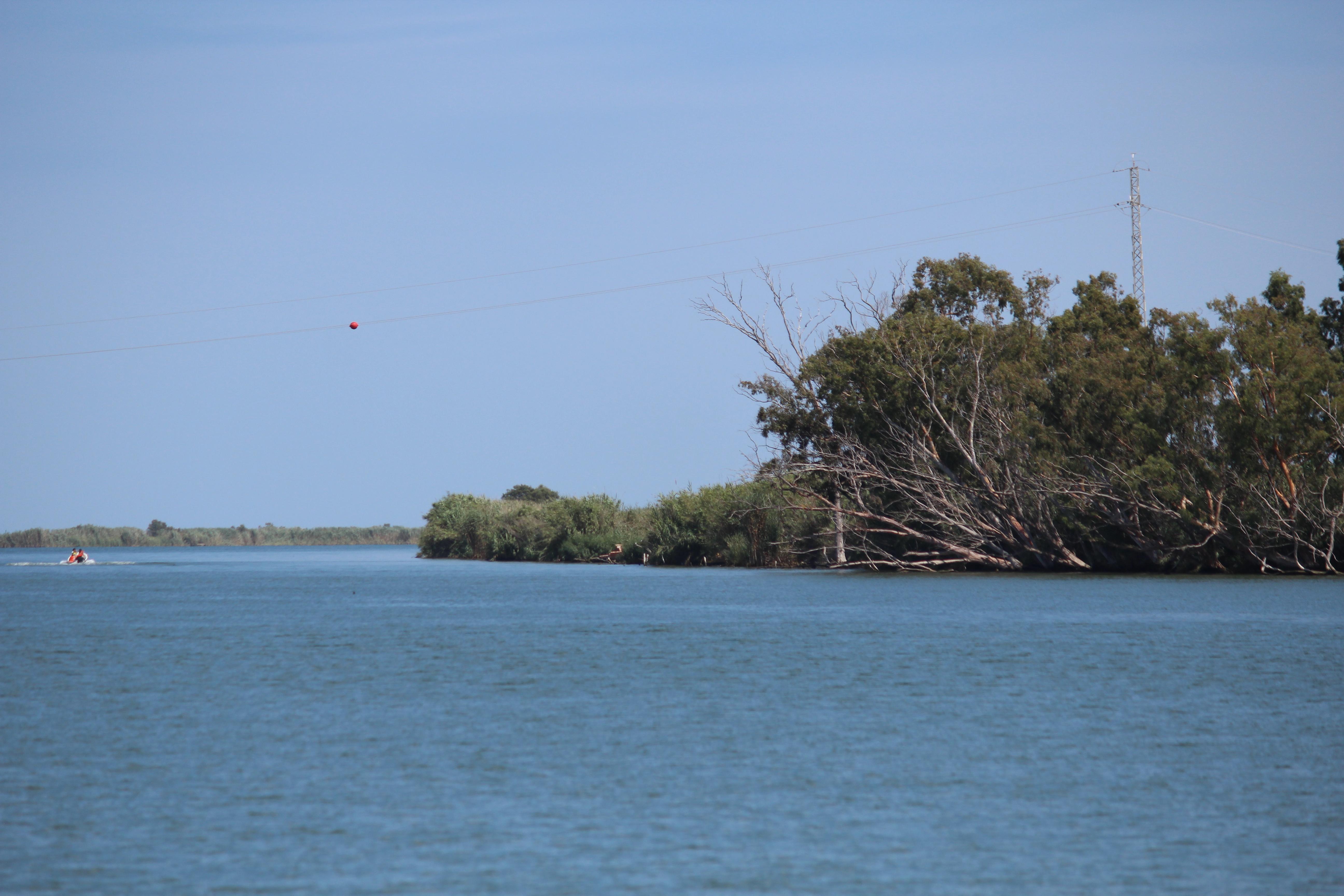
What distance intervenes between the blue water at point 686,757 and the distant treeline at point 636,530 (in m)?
27.5

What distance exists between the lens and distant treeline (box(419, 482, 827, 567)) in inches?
2366

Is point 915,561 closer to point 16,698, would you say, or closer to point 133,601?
point 133,601

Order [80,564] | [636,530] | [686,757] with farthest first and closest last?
[80,564] < [636,530] < [686,757]

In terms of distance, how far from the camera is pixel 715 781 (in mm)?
13055

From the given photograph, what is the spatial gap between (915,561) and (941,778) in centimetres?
4165

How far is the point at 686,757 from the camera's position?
1430cm

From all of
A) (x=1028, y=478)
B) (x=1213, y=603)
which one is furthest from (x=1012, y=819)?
(x=1028, y=478)

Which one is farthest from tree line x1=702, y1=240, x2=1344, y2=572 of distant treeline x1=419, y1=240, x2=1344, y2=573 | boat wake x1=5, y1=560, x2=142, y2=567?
boat wake x1=5, y1=560, x2=142, y2=567

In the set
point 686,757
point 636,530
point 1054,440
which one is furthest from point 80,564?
point 686,757

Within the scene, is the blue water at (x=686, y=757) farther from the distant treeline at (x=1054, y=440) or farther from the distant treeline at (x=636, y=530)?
the distant treeline at (x=636, y=530)

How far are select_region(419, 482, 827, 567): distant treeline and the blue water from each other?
27516mm

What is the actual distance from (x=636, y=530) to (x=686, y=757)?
201 feet

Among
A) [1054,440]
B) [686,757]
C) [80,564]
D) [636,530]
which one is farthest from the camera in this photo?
[80,564]

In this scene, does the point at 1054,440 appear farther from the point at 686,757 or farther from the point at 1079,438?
the point at 686,757
